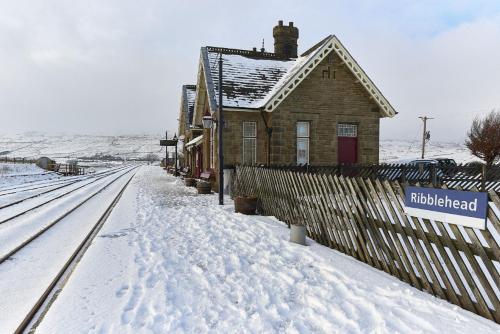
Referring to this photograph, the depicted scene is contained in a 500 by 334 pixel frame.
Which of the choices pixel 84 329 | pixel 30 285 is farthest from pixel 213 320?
pixel 30 285

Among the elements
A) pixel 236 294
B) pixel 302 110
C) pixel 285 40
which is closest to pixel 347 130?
pixel 302 110

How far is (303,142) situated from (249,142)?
301cm

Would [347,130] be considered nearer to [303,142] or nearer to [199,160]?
[303,142]

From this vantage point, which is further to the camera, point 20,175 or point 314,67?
point 20,175

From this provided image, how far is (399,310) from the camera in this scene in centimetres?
402

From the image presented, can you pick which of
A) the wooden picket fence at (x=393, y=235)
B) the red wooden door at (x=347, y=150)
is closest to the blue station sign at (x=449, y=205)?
the wooden picket fence at (x=393, y=235)

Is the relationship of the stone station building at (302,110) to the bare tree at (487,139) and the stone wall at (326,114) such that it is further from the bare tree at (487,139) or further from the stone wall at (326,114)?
the bare tree at (487,139)

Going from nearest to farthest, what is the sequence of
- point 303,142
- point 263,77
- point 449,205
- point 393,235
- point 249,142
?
1. point 449,205
2. point 393,235
3. point 249,142
4. point 303,142
5. point 263,77

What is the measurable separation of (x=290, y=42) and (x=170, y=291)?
22.2 meters

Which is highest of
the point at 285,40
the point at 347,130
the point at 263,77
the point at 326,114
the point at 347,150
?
the point at 285,40

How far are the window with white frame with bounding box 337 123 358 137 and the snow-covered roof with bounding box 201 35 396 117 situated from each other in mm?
1911

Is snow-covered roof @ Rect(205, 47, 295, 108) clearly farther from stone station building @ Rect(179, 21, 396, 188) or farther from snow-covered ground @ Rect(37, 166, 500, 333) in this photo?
snow-covered ground @ Rect(37, 166, 500, 333)

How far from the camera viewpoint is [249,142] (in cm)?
1700

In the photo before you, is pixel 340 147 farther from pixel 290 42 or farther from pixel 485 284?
pixel 485 284
